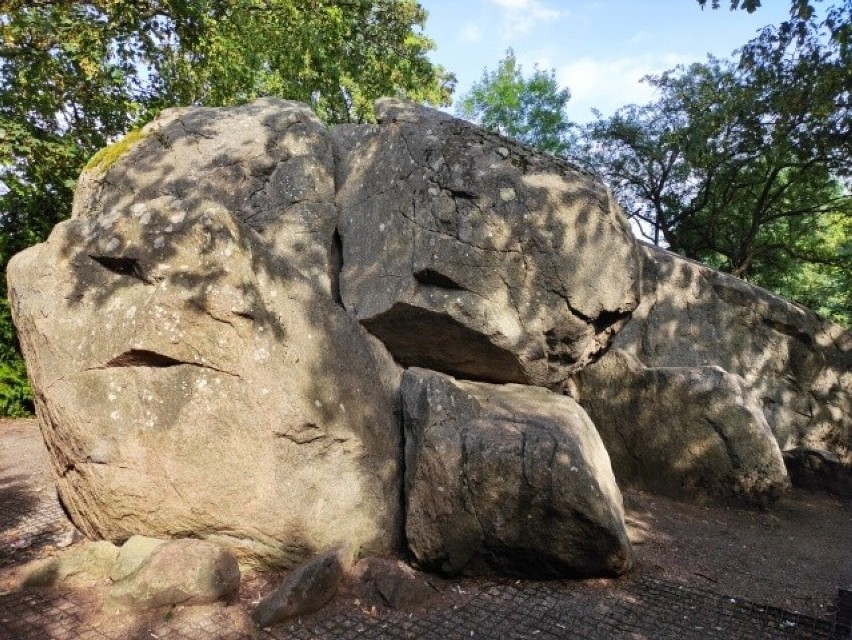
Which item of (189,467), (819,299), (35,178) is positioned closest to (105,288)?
(189,467)

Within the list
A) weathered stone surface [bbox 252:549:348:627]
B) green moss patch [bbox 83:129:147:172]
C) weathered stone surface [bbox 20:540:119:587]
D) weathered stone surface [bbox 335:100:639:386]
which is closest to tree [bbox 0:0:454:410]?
green moss patch [bbox 83:129:147:172]

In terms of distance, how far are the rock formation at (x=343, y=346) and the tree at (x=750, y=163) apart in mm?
7270

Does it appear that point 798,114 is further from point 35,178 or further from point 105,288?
point 35,178

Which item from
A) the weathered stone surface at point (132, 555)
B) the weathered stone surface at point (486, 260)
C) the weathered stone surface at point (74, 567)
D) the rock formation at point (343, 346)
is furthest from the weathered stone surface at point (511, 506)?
the weathered stone surface at point (74, 567)

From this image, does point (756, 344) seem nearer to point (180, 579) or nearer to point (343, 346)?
point (343, 346)

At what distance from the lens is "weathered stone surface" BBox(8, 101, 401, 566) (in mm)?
4105

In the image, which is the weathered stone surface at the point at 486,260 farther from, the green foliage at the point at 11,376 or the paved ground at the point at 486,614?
the green foliage at the point at 11,376

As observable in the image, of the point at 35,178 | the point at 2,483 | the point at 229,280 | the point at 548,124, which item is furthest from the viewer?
the point at 548,124

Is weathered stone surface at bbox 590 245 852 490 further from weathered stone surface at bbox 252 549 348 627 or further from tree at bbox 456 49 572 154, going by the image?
tree at bbox 456 49 572 154

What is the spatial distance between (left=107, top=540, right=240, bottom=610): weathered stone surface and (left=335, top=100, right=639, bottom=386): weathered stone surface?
2.25m

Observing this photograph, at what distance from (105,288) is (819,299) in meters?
21.5

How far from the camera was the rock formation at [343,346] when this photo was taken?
4156mm

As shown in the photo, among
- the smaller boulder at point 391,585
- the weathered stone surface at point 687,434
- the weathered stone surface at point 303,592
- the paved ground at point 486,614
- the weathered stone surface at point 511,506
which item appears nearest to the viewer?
the paved ground at point 486,614

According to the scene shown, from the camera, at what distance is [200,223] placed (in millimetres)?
4316
